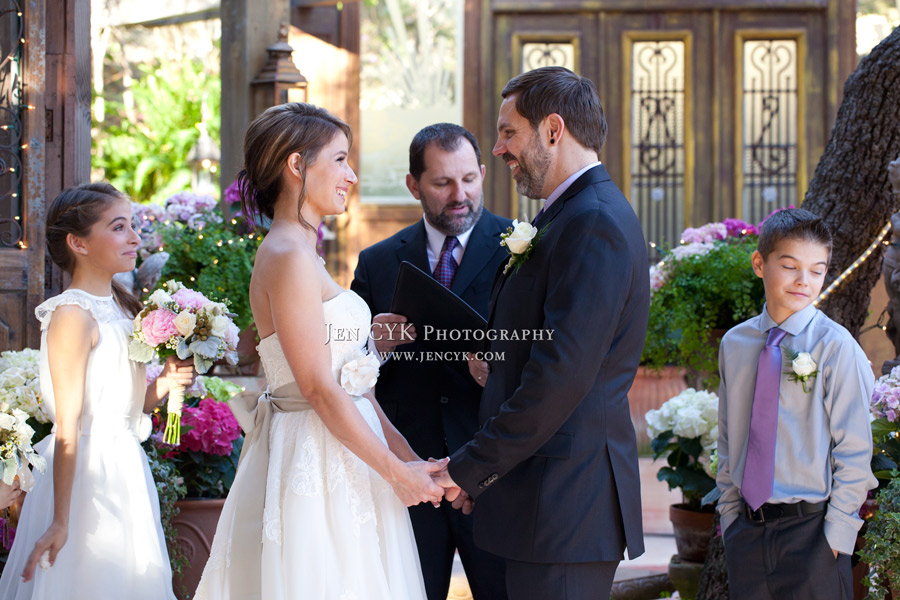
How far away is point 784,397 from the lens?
264cm

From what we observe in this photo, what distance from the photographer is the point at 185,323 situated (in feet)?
9.18

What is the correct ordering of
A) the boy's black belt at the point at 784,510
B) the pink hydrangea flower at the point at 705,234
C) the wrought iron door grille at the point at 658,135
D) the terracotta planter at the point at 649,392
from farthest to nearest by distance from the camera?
1. the terracotta planter at the point at 649,392
2. the wrought iron door grille at the point at 658,135
3. the pink hydrangea flower at the point at 705,234
4. the boy's black belt at the point at 784,510

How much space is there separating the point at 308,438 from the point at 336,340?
0.25 meters

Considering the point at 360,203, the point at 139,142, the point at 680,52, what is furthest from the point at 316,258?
the point at 139,142

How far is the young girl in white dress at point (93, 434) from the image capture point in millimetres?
2721

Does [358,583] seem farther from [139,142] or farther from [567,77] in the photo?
[139,142]

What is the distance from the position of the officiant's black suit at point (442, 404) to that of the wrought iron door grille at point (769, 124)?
4.34 m

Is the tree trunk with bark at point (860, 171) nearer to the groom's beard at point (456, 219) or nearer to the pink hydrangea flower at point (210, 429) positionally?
the groom's beard at point (456, 219)

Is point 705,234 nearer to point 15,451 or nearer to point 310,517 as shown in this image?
point 310,517

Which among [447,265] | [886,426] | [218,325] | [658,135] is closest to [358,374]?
[218,325]

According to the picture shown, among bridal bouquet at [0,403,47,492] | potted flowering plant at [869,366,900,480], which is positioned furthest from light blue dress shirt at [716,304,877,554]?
bridal bouquet at [0,403,47,492]

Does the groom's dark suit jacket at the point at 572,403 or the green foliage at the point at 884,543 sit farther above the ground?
the groom's dark suit jacket at the point at 572,403

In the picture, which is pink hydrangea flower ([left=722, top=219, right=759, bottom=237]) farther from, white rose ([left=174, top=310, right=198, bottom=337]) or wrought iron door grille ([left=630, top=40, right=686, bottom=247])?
wrought iron door grille ([left=630, top=40, right=686, bottom=247])

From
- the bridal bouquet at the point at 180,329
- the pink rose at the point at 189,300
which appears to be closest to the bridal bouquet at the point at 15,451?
the bridal bouquet at the point at 180,329
